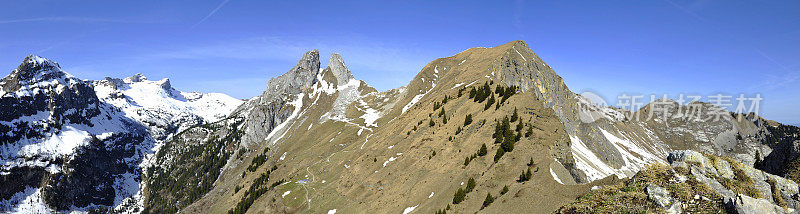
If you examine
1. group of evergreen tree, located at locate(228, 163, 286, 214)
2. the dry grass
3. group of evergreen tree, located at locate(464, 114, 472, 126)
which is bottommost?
group of evergreen tree, located at locate(228, 163, 286, 214)

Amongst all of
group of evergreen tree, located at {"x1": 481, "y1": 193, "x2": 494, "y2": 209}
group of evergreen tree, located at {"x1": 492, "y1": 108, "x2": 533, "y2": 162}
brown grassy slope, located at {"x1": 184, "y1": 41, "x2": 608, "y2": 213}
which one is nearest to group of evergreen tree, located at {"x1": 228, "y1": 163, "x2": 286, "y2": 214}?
brown grassy slope, located at {"x1": 184, "y1": 41, "x2": 608, "y2": 213}

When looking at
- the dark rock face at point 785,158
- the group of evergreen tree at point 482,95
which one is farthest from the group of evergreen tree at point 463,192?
the group of evergreen tree at point 482,95

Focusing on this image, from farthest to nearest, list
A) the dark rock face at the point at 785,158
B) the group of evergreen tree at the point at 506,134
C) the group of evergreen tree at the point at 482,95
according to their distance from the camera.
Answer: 1. the group of evergreen tree at the point at 482,95
2. the group of evergreen tree at the point at 506,134
3. the dark rock face at the point at 785,158

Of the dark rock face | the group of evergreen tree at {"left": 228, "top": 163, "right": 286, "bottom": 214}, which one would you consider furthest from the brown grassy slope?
the dark rock face

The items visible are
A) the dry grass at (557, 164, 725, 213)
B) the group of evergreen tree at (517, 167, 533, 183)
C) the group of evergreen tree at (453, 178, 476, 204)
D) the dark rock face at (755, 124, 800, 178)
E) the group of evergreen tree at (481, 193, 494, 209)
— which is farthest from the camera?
the group of evergreen tree at (453, 178, 476, 204)

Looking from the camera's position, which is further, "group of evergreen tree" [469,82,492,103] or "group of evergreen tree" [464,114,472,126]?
"group of evergreen tree" [469,82,492,103]

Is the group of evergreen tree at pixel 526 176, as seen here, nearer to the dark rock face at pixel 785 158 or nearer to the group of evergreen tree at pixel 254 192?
the dark rock face at pixel 785 158

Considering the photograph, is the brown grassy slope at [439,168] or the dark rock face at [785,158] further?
the brown grassy slope at [439,168]

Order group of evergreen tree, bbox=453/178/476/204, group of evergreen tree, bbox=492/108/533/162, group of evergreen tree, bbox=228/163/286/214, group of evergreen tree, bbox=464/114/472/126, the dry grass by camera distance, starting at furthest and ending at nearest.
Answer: group of evergreen tree, bbox=228/163/286/214 → group of evergreen tree, bbox=464/114/472/126 → group of evergreen tree, bbox=492/108/533/162 → group of evergreen tree, bbox=453/178/476/204 → the dry grass

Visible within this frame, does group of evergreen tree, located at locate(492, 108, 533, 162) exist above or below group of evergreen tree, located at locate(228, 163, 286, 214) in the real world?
above

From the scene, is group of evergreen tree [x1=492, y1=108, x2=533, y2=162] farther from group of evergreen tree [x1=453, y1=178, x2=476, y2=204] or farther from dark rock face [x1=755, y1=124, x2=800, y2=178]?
dark rock face [x1=755, y1=124, x2=800, y2=178]

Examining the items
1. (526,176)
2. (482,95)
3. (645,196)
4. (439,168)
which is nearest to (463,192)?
(526,176)

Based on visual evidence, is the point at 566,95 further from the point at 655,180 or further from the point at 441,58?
the point at 655,180

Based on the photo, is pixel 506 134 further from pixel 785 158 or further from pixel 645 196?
pixel 645 196
